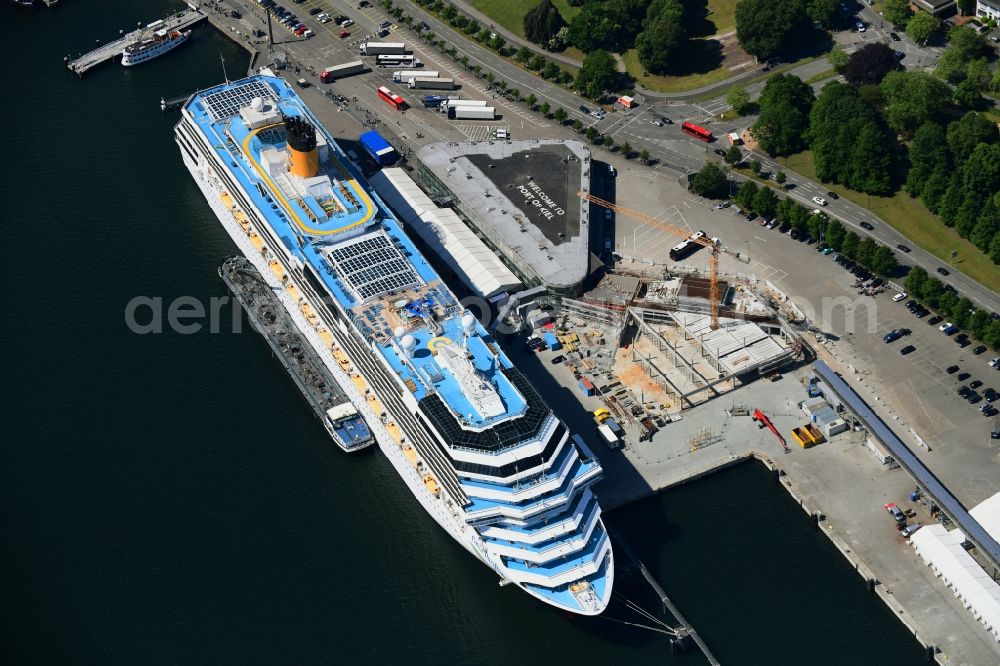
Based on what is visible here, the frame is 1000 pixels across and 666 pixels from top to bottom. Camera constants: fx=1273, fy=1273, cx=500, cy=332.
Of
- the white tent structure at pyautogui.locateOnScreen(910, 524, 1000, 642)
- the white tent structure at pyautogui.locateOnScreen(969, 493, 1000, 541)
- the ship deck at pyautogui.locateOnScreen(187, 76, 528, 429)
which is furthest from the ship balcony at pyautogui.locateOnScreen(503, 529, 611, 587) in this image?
the white tent structure at pyautogui.locateOnScreen(969, 493, 1000, 541)

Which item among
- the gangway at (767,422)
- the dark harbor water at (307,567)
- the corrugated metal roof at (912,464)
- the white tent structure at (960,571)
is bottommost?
the dark harbor water at (307,567)

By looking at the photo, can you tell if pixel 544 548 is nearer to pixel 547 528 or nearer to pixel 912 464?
pixel 547 528

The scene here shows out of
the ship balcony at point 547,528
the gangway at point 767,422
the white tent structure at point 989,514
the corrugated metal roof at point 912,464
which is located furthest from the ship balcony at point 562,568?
the white tent structure at point 989,514

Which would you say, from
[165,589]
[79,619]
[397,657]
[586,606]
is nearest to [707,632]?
[586,606]

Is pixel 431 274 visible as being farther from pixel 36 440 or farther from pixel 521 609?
pixel 36 440

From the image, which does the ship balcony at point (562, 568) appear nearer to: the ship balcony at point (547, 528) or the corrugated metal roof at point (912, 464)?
the ship balcony at point (547, 528)

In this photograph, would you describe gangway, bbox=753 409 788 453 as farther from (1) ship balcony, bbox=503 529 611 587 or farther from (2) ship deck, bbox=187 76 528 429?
(2) ship deck, bbox=187 76 528 429

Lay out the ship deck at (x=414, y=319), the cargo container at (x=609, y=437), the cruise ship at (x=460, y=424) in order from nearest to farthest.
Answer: the cruise ship at (x=460, y=424) < the ship deck at (x=414, y=319) < the cargo container at (x=609, y=437)

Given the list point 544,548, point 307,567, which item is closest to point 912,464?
point 544,548
